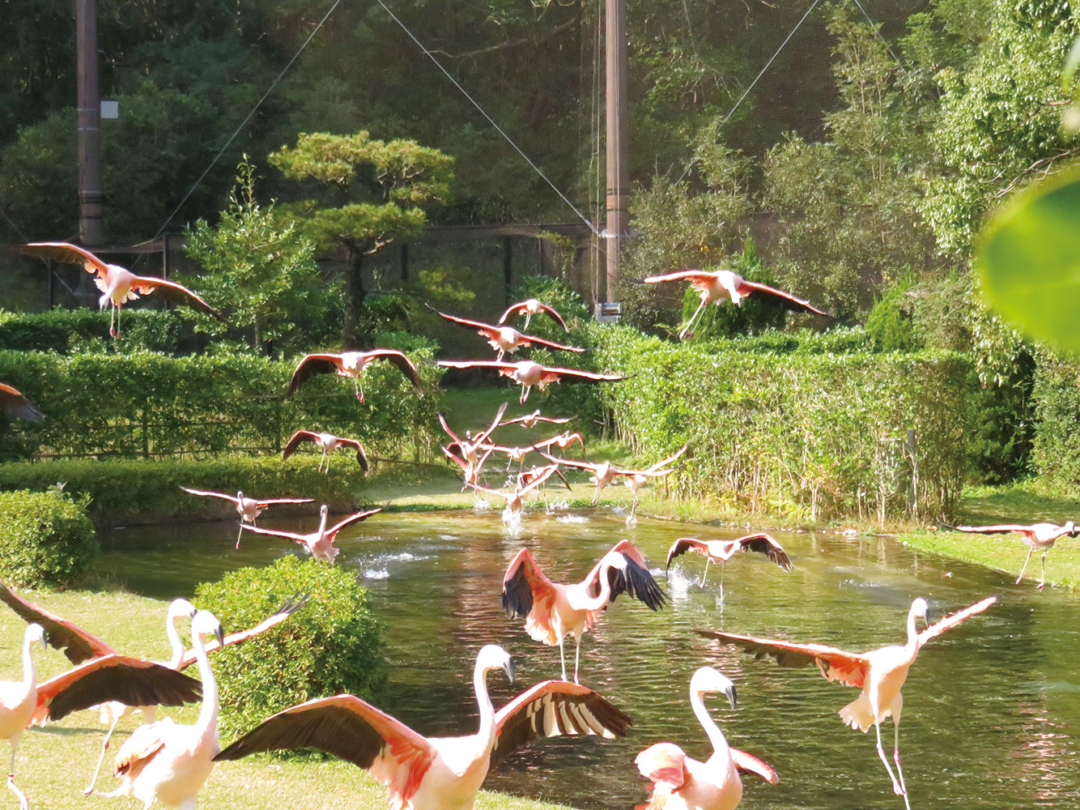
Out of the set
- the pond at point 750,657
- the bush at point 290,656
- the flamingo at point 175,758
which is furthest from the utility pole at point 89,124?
the flamingo at point 175,758

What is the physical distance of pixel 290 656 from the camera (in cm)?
632

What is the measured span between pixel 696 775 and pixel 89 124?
66.1 feet

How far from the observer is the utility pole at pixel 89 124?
2089 centimetres

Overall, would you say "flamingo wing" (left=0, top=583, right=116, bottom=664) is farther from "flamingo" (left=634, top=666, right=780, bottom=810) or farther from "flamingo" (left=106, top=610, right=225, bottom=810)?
"flamingo" (left=634, top=666, right=780, bottom=810)

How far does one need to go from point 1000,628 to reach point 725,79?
1994cm

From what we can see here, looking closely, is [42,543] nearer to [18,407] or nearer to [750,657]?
[18,407]

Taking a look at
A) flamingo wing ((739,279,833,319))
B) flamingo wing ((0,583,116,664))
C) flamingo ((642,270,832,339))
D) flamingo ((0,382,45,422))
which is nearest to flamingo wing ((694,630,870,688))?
flamingo wing ((0,583,116,664))

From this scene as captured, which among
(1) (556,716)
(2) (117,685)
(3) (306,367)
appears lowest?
(1) (556,716)

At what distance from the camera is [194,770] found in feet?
13.3

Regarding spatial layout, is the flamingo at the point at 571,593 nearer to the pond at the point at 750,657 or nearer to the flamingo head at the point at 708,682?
the pond at the point at 750,657

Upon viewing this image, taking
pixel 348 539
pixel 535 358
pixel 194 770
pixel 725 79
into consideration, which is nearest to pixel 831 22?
pixel 725 79

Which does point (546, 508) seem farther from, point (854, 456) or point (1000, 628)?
point (1000, 628)

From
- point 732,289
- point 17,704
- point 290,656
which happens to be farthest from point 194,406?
point 17,704

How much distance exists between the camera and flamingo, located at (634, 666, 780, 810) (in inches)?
155
